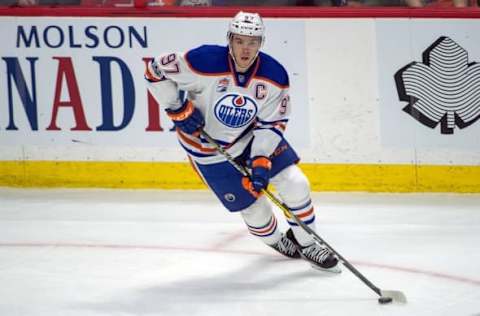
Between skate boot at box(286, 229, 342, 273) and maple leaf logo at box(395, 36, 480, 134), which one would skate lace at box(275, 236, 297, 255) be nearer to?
skate boot at box(286, 229, 342, 273)

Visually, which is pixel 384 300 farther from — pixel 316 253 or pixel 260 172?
pixel 260 172

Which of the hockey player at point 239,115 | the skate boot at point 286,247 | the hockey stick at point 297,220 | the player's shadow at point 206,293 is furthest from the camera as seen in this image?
the skate boot at point 286,247

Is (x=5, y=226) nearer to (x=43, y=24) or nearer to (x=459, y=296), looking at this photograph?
(x=43, y=24)

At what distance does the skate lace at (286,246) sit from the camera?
4699 mm

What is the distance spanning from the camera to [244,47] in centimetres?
425

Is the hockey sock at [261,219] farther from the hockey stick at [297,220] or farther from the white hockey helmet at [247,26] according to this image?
the white hockey helmet at [247,26]

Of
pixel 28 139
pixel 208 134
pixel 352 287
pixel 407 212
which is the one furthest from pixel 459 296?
pixel 28 139

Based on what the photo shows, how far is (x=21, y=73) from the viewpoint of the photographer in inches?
242

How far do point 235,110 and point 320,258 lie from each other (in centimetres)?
69

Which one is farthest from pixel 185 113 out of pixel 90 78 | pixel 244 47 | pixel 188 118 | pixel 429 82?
pixel 429 82

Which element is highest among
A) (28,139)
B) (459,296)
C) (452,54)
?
(452,54)

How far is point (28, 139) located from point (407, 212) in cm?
214

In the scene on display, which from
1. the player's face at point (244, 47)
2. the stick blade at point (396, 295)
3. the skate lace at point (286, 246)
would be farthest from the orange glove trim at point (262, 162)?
the stick blade at point (396, 295)

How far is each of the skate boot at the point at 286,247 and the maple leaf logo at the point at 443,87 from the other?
1.52 metres
